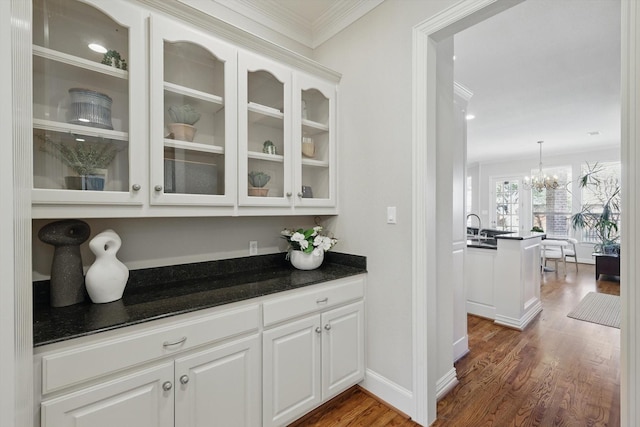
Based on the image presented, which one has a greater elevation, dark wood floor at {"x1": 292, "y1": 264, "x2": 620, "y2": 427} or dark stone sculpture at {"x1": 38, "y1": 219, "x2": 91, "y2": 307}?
dark stone sculpture at {"x1": 38, "y1": 219, "x2": 91, "y2": 307}

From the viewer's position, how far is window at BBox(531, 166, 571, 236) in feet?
23.5

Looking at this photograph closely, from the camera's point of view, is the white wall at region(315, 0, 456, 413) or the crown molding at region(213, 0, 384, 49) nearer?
the white wall at region(315, 0, 456, 413)

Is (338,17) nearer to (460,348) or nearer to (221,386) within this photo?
(221,386)

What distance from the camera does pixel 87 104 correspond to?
1.32 metres

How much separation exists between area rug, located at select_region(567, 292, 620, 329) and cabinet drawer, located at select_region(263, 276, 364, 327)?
10.6 ft

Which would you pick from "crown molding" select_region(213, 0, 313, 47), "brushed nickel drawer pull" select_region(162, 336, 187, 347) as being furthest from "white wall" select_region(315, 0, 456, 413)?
"brushed nickel drawer pull" select_region(162, 336, 187, 347)

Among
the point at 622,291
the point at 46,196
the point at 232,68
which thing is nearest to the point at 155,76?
the point at 232,68

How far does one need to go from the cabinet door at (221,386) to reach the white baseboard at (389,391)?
83 centimetres

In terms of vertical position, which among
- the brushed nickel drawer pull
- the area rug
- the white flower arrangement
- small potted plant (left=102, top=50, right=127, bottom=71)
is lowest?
the area rug

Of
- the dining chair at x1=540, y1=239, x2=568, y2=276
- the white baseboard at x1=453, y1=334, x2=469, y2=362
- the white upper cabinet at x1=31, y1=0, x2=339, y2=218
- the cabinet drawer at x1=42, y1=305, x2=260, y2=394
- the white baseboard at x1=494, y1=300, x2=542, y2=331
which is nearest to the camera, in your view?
the cabinet drawer at x1=42, y1=305, x2=260, y2=394

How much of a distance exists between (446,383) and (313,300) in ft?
4.00

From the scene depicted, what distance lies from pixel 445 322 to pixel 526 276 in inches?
70.0

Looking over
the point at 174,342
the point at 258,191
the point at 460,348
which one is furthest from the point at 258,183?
the point at 460,348

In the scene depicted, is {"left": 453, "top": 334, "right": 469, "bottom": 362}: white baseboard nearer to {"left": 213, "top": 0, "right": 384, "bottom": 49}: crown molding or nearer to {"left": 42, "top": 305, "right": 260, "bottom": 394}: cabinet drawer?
{"left": 42, "top": 305, "right": 260, "bottom": 394}: cabinet drawer
